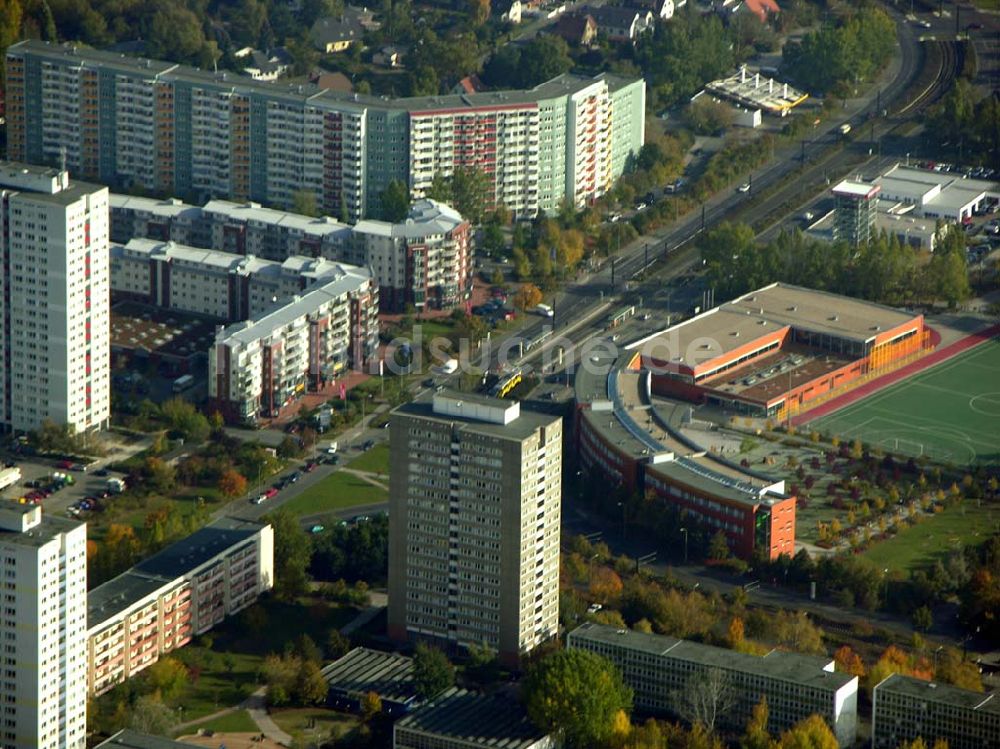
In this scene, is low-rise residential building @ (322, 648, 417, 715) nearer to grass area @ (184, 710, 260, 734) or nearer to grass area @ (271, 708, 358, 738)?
grass area @ (271, 708, 358, 738)

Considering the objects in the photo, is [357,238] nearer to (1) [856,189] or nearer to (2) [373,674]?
(1) [856,189]

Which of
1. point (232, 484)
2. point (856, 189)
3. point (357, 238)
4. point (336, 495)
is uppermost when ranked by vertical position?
point (856, 189)

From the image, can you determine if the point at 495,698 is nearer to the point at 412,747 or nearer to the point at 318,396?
the point at 412,747

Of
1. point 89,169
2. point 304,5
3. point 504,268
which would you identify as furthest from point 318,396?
point 304,5

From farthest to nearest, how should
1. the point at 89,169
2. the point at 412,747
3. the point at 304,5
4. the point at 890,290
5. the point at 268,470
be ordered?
1. the point at 304,5
2. the point at 89,169
3. the point at 890,290
4. the point at 268,470
5. the point at 412,747

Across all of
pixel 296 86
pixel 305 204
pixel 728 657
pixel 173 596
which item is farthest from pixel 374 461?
pixel 296 86

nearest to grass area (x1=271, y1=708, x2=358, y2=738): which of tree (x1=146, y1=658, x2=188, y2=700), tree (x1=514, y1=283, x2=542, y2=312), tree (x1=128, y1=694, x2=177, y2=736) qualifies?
tree (x1=146, y1=658, x2=188, y2=700)
